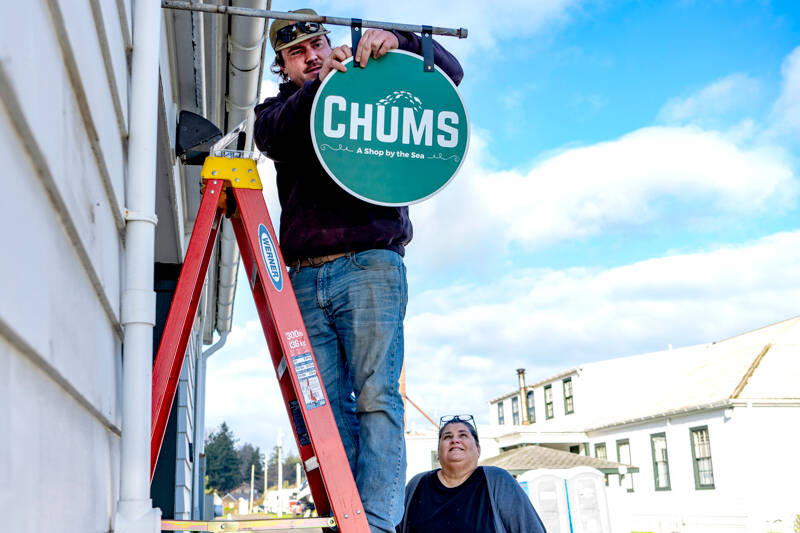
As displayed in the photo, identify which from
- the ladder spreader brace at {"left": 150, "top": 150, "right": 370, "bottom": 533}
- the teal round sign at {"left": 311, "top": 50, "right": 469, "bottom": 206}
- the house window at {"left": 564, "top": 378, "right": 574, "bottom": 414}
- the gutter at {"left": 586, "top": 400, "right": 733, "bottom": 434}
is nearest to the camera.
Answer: the ladder spreader brace at {"left": 150, "top": 150, "right": 370, "bottom": 533}

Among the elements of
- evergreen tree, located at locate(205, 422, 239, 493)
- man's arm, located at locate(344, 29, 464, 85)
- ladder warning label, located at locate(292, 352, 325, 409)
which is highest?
man's arm, located at locate(344, 29, 464, 85)

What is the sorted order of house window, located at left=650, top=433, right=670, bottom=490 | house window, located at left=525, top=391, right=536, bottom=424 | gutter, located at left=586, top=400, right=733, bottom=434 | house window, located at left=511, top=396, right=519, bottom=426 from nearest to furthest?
gutter, located at left=586, top=400, right=733, bottom=434 → house window, located at left=650, top=433, right=670, bottom=490 → house window, located at left=525, top=391, right=536, bottom=424 → house window, located at left=511, top=396, right=519, bottom=426

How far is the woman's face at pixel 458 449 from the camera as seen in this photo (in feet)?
13.7

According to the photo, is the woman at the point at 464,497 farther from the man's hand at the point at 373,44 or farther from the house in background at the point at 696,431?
the house in background at the point at 696,431

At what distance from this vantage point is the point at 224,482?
7475 cm

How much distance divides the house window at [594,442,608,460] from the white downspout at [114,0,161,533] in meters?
24.2

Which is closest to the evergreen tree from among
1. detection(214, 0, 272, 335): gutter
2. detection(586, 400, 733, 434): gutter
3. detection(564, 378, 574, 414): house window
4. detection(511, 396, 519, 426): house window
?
detection(511, 396, 519, 426): house window

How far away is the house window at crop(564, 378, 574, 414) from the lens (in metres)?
27.0

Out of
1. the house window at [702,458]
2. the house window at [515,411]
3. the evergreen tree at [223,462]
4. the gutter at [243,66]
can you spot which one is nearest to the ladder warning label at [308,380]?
the gutter at [243,66]

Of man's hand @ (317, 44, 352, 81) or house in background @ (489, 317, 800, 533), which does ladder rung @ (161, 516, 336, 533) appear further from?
house in background @ (489, 317, 800, 533)

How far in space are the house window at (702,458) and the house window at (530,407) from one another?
10151mm

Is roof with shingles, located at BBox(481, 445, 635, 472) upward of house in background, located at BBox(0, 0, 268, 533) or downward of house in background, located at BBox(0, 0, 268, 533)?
downward

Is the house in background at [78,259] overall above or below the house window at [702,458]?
above

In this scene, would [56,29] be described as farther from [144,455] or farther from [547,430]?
[547,430]
